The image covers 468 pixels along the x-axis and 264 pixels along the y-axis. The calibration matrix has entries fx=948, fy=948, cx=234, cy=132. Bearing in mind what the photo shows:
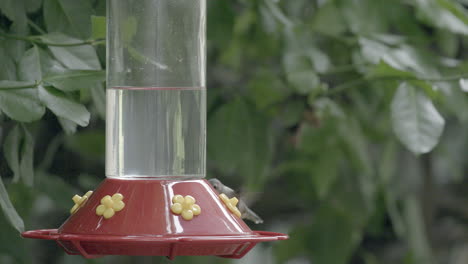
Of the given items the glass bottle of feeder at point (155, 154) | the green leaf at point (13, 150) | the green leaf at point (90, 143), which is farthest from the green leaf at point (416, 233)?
the green leaf at point (13, 150)

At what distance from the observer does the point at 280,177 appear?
4.24 meters

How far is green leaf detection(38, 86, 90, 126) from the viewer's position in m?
1.75

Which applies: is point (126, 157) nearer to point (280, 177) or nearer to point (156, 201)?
point (156, 201)

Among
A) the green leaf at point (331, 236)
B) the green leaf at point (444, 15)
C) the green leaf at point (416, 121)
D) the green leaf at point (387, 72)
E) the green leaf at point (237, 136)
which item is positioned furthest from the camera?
the green leaf at point (331, 236)

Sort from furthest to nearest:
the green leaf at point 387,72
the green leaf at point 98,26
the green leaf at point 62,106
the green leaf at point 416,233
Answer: the green leaf at point 416,233, the green leaf at point 387,72, the green leaf at point 98,26, the green leaf at point 62,106

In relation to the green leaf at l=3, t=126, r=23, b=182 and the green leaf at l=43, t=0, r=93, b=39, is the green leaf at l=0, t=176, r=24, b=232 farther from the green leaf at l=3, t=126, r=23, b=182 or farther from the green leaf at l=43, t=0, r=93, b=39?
the green leaf at l=43, t=0, r=93, b=39

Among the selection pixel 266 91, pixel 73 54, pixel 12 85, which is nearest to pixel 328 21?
pixel 266 91

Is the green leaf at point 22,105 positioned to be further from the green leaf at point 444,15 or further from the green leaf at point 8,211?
the green leaf at point 444,15

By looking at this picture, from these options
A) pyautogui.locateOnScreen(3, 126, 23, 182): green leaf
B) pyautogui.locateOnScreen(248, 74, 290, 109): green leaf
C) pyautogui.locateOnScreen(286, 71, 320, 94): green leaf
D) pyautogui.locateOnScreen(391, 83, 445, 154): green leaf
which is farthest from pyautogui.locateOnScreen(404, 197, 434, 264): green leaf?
pyautogui.locateOnScreen(3, 126, 23, 182): green leaf

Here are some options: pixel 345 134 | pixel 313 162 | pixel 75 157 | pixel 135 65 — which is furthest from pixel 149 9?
pixel 75 157

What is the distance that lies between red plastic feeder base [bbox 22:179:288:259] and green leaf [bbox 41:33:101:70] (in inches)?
10.9

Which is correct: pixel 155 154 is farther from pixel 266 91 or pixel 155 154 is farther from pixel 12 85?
pixel 266 91

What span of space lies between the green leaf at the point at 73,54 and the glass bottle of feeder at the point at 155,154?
0.05m

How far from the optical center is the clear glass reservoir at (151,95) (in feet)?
6.22
